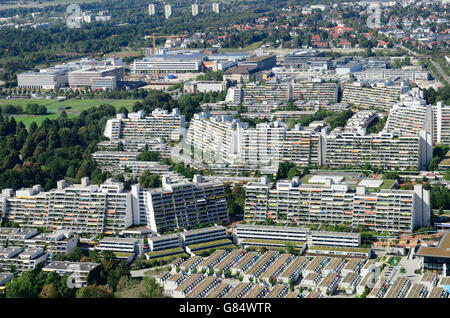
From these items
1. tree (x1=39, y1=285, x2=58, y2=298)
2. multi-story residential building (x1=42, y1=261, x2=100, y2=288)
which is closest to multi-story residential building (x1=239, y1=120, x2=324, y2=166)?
multi-story residential building (x1=42, y1=261, x2=100, y2=288)

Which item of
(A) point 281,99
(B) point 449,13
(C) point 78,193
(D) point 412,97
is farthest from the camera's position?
(B) point 449,13

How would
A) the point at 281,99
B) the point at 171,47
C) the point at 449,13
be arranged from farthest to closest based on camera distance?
the point at 449,13 < the point at 171,47 < the point at 281,99

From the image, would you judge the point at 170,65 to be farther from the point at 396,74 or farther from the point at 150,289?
the point at 150,289

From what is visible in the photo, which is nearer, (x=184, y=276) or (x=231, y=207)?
(x=184, y=276)

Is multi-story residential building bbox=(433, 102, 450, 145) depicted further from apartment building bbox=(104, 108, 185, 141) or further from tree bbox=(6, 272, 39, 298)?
tree bbox=(6, 272, 39, 298)

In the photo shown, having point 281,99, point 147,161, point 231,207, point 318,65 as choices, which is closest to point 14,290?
point 231,207

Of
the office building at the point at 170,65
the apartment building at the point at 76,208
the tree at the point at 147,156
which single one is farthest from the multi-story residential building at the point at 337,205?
the office building at the point at 170,65

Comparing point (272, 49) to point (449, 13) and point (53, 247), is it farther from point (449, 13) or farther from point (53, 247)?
point (53, 247)
